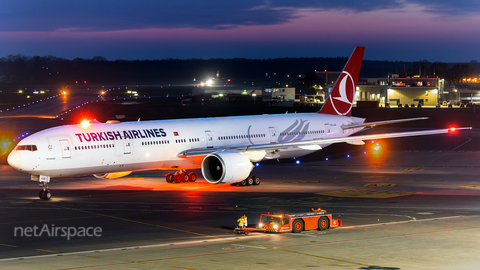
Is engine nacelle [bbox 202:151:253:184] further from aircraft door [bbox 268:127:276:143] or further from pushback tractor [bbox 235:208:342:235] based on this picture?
pushback tractor [bbox 235:208:342:235]

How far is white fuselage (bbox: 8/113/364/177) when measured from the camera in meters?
33.7

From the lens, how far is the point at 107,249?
21859 mm

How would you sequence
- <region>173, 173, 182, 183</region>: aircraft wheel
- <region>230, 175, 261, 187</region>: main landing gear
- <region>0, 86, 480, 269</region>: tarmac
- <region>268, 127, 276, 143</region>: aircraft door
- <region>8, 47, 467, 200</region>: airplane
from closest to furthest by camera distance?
1. <region>0, 86, 480, 269</region>: tarmac
2. <region>8, 47, 467, 200</region>: airplane
3. <region>230, 175, 261, 187</region>: main landing gear
4. <region>173, 173, 182, 183</region>: aircraft wheel
5. <region>268, 127, 276, 143</region>: aircraft door

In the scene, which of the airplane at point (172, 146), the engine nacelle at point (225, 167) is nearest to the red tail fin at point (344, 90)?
the airplane at point (172, 146)

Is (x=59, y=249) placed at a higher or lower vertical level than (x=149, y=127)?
lower

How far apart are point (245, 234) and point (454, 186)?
20.0m

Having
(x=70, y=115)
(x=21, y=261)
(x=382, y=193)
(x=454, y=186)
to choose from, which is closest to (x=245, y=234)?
(x=21, y=261)

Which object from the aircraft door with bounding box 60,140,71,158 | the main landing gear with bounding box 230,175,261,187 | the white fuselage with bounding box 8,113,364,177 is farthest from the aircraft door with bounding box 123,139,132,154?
the main landing gear with bounding box 230,175,261,187

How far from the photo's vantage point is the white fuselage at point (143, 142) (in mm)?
33688

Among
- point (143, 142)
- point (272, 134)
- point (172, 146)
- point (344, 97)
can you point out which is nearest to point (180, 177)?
point (172, 146)

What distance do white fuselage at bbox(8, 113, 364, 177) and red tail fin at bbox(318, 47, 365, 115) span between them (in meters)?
4.22

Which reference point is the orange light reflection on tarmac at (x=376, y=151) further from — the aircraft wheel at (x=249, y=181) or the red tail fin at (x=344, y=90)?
the aircraft wheel at (x=249, y=181)

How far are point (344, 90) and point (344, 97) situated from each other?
2.02 ft

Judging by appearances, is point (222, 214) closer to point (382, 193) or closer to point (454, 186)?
point (382, 193)
